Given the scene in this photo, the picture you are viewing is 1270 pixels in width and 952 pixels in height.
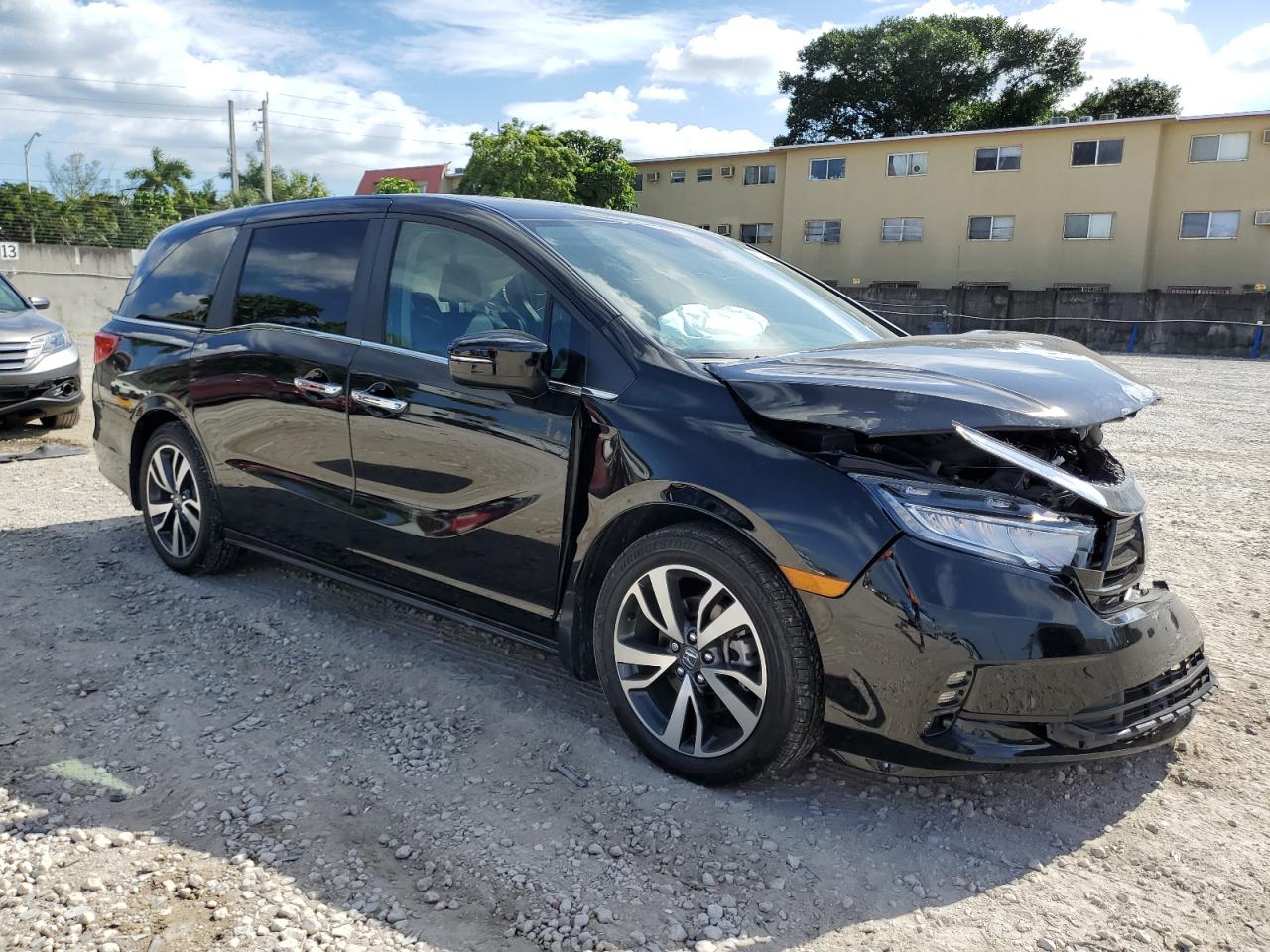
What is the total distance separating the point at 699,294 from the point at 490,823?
194 cm

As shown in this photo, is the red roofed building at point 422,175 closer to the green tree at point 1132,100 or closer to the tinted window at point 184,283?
the green tree at point 1132,100

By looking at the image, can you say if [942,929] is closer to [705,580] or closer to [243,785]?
[705,580]

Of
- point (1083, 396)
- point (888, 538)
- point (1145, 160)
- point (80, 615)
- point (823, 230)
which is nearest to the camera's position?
point (888, 538)

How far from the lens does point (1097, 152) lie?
34.9m

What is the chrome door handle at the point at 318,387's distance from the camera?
12.5 feet

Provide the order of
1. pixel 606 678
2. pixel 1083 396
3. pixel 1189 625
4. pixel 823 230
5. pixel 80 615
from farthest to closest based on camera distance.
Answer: pixel 823 230
pixel 80 615
pixel 606 678
pixel 1189 625
pixel 1083 396

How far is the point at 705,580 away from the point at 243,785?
5.02 feet

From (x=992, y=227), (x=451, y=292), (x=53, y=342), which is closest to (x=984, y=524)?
(x=451, y=292)

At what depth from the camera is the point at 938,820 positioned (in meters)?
2.82

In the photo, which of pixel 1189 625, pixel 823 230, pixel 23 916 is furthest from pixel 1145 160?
pixel 23 916

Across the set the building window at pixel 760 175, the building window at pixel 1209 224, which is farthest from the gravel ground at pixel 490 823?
the building window at pixel 760 175

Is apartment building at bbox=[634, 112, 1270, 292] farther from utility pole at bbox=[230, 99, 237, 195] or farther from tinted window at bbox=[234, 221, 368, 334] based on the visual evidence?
tinted window at bbox=[234, 221, 368, 334]

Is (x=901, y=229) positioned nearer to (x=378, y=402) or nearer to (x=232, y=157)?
(x=232, y=157)

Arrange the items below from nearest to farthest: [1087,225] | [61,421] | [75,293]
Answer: [61,421] < [75,293] < [1087,225]
